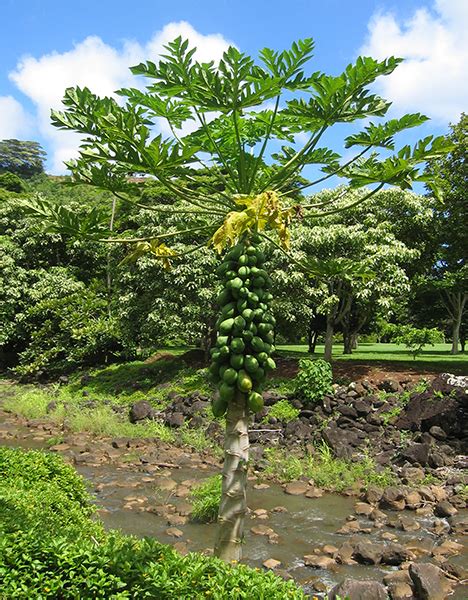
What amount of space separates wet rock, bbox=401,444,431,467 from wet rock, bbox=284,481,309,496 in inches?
92.3

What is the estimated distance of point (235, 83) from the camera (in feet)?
13.3

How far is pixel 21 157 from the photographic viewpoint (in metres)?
61.9

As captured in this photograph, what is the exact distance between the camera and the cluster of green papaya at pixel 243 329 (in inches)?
172

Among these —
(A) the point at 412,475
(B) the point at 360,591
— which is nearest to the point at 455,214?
(A) the point at 412,475

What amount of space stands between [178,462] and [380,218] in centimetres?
1056

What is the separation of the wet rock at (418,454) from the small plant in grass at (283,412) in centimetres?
354

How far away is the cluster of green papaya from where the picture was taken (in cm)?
437

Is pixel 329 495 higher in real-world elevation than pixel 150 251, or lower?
lower

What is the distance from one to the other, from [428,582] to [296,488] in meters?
4.75

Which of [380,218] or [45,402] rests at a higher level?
[380,218]

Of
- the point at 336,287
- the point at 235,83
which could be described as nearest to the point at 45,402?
the point at 336,287

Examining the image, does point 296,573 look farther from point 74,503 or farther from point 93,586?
point 93,586

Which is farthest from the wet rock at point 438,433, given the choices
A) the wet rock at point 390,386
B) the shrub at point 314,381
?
the shrub at point 314,381

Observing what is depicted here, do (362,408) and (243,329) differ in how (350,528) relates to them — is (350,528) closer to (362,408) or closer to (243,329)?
(362,408)
